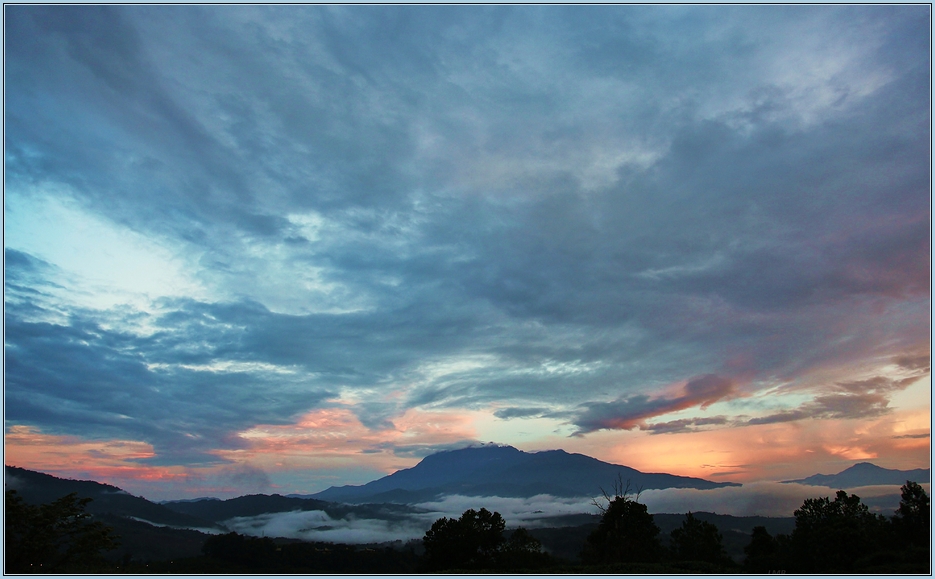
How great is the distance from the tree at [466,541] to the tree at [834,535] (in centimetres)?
4524

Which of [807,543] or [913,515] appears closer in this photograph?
[913,515]

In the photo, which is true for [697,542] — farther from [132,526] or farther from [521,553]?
[132,526]

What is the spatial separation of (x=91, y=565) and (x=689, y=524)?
106 m

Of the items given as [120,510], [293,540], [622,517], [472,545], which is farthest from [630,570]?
[120,510]

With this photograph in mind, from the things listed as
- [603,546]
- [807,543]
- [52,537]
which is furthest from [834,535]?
[52,537]

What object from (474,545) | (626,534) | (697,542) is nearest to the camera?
(626,534)

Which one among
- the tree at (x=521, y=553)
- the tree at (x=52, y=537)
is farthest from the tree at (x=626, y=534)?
the tree at (x=52, y=537)

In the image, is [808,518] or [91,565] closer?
[91,565]

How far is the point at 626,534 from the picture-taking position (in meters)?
91.1

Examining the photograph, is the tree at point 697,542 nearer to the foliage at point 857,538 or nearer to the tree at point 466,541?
the foliage at point 857,538

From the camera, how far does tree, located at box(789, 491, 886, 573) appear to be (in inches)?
2813

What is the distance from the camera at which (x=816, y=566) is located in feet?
239

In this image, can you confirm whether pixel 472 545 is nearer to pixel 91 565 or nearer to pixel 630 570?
pixel 630 570

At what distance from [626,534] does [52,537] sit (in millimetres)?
83353
